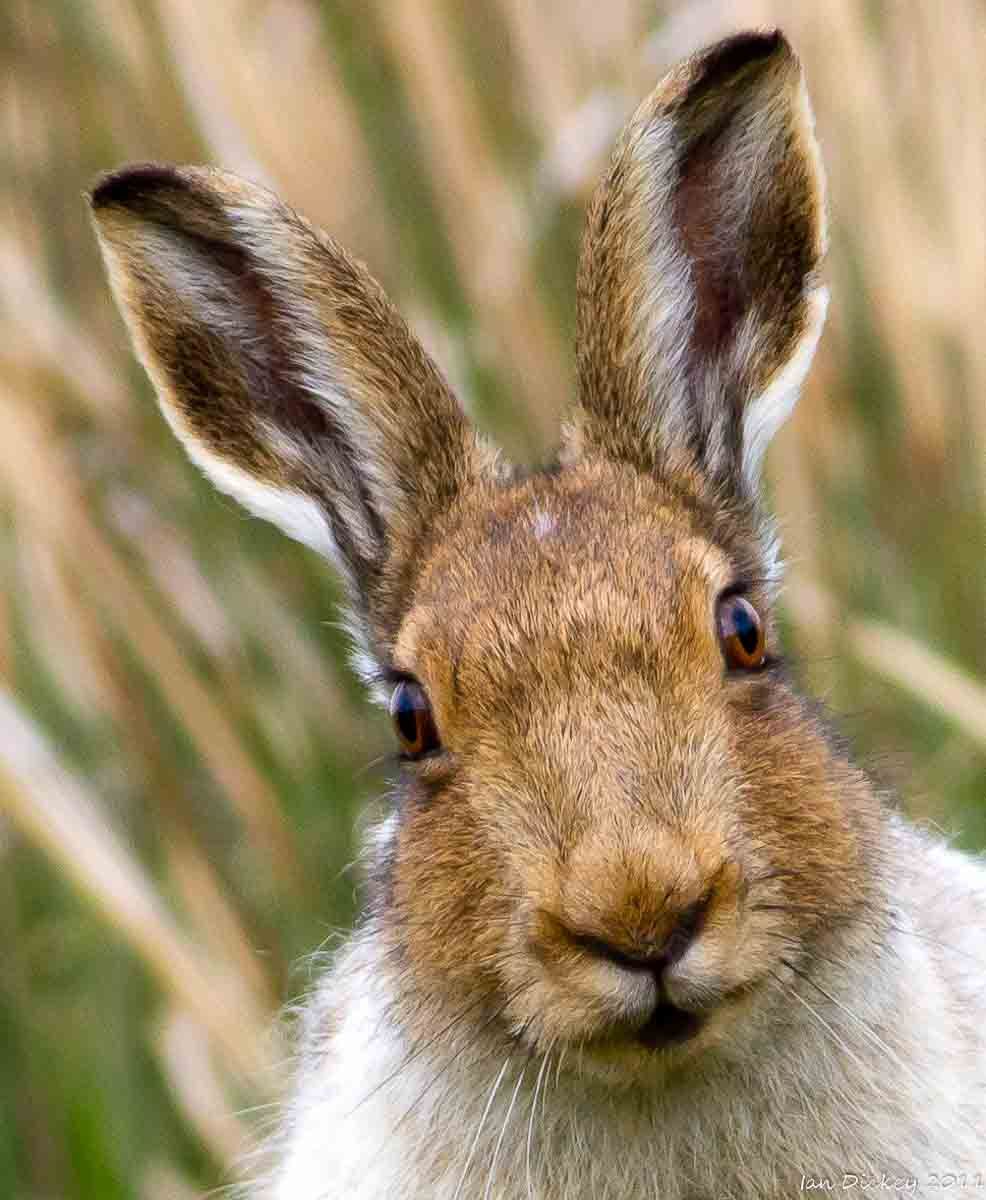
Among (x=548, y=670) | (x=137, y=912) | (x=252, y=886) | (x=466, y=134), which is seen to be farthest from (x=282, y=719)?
(x=548, y=670)

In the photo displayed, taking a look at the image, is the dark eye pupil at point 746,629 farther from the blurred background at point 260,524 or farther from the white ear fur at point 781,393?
the blurred background at point 260,524

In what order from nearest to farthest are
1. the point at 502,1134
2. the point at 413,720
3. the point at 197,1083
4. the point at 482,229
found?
the point at 413,720, the point at 502,1134, the point at 197,1083, the point at 482,229

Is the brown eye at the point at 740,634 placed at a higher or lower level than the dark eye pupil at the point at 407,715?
higher

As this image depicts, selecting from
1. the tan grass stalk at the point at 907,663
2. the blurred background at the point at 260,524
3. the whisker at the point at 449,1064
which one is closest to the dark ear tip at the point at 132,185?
the blurred background at the point at 260,524

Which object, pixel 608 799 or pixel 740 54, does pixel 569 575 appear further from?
pixel 740 54

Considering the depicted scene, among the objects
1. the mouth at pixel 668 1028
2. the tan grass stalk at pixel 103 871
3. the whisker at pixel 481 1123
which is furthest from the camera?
the tan grass stalk at pixel 103 871

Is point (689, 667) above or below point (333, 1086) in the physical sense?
above

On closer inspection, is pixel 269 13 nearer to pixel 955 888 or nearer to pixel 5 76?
pixel 5 76

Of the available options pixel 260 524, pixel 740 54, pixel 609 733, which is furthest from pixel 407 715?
pixel 260 524
